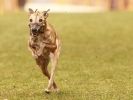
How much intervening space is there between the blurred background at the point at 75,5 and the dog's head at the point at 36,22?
29.0 m

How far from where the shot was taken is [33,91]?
1153 centimetres

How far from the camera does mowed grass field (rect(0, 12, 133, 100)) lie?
11.5 metres

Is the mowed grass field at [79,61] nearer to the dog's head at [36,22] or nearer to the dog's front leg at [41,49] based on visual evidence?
the dog's front leg at [41,49]

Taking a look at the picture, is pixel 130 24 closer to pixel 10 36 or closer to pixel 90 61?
pixel 10 36

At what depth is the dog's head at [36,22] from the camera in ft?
33.8

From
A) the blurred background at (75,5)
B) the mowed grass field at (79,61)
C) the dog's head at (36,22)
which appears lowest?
the blurred background at (75,5)

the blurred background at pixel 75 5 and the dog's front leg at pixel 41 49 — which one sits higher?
the dog's front leg at pixel 41 49

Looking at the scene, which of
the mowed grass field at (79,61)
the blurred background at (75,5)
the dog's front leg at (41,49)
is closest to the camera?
the dog's front leg at (41,49)

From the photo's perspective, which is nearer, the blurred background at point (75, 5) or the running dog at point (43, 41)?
the running dog at point (43, 41)

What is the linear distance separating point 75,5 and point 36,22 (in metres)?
31.9

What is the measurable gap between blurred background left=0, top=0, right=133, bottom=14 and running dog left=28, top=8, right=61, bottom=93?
28.7m

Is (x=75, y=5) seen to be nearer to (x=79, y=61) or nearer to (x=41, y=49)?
(x=79, y=61)

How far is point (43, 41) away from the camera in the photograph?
10633mm

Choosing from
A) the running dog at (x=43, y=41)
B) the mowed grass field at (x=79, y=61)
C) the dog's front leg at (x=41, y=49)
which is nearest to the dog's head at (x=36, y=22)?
the running dog at (x=43, y=41)
